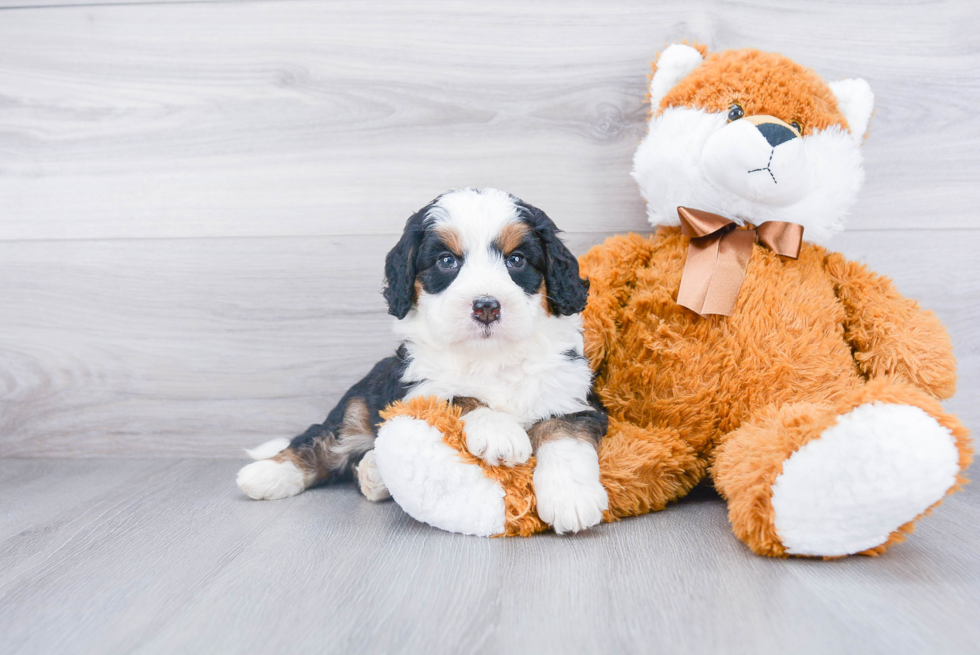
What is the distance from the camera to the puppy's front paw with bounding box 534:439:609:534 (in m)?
1.32

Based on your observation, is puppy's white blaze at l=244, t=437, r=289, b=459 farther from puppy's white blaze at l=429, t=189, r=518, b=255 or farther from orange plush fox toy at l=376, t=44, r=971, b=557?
puppy's white blaze at l=429, t=189, r=518, b=255

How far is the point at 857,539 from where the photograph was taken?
1181 millimetres

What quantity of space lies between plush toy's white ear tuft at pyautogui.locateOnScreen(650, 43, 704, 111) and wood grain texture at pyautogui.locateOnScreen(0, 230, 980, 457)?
2.86ft

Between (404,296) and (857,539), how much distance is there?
3.19ft

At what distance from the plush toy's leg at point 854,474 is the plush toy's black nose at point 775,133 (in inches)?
22.5

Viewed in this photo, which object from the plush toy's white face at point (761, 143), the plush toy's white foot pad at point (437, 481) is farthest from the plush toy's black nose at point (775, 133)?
the plush toy's white foot pad at point (437, 481)

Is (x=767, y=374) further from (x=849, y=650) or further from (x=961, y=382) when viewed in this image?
(x=961, y=382)

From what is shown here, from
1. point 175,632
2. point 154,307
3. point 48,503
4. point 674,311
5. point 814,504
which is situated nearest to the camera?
point 175,632

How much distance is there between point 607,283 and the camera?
5.61ft

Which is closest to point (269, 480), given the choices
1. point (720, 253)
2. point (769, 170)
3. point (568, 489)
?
point (568, 489)

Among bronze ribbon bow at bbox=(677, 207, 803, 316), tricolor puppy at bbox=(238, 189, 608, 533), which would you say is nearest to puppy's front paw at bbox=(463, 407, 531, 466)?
tricolor puppy at bbox=(238, 189, 608, 533)

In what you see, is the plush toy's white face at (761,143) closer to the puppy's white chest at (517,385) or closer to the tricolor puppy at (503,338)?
the tricolor puppy at (503,338)

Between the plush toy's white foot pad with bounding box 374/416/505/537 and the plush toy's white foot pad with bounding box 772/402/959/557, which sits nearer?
the plush toy's white foot pad with bounding box 772/402/959/557

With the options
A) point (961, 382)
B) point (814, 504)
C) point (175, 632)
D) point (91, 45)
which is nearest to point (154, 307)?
point (91, 45)
